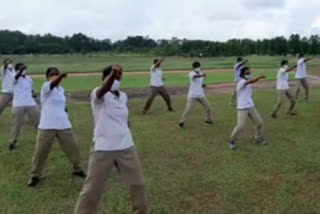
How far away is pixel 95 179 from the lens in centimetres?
561

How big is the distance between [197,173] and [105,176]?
2.98 metres

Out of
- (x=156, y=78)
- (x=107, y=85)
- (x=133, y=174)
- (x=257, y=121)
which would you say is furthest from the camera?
(x=156, y=78)

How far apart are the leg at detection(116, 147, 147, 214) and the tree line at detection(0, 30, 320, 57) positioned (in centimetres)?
→ 6427

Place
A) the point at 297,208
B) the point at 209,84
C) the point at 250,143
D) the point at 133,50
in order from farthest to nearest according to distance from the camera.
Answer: the point at 133,50 → the point at 209,84 → the point at 250,143 → the point at 297,208

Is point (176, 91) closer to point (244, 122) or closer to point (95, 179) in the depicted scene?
point (244, 122)

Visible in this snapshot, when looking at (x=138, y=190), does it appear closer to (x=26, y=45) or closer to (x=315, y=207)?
(x=315, y=207)

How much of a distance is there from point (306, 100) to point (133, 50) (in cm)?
6884

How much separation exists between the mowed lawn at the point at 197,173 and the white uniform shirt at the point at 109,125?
1291 millimetres

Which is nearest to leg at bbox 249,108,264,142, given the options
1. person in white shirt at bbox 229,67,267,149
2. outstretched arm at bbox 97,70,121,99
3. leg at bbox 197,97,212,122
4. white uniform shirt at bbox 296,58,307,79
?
person in white shirt at bbox 229,67,267,149

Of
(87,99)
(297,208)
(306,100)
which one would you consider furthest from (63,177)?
(306,100)

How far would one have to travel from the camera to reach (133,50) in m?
85.8

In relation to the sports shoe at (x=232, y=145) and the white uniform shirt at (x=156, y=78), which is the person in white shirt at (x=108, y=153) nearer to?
the sports shoe at (x=232, y=145)

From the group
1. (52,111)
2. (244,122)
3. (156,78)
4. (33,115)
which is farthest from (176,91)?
(52,111)

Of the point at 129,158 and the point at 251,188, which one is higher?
the point at 129,158
